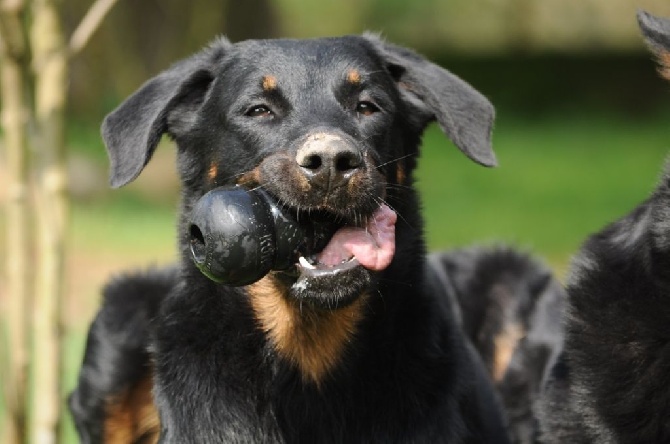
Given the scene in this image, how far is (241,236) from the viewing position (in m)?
4.21

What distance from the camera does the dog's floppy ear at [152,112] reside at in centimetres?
476

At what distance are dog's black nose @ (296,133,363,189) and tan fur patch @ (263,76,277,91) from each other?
1.65 feet

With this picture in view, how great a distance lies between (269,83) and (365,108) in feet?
1.34

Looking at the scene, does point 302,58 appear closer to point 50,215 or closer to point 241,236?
point 241,236

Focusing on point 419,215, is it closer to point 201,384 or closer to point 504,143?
point 201,384

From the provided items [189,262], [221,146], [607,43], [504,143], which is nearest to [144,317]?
[189,262]

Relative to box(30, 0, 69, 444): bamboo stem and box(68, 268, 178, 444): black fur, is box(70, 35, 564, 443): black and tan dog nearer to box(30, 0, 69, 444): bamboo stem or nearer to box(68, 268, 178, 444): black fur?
box(30, 0, 69, 444): bamboo stem

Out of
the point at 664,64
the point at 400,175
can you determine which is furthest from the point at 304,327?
the point at 664,64

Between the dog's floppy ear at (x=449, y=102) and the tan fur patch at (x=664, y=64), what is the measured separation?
746 millimetres

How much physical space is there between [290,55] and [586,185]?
458 inches

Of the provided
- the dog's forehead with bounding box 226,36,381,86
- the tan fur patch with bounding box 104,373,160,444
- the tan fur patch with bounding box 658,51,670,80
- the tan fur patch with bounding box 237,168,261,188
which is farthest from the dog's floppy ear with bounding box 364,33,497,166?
the tan fur patch with bounding box 104,373,160,444

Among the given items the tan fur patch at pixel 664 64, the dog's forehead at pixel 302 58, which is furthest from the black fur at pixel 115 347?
the tan fur patch at pixel 664 64

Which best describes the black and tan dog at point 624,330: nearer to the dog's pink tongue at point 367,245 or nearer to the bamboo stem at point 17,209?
the dog's pink tongue at point 367,245

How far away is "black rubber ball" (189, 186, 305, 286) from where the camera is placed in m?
4.23
